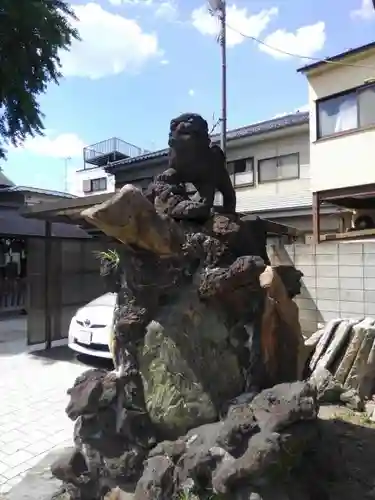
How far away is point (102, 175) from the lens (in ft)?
75.3

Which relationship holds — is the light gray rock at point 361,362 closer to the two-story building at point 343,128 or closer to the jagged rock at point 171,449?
the jagged rock at point 171,449

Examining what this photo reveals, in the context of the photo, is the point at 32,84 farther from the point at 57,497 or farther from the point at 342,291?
the point at 57,497

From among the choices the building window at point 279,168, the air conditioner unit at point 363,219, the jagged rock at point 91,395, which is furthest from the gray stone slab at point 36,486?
the building window at point 279,168

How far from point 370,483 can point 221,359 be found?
1.06 m

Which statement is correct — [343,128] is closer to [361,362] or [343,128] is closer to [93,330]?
[361,362]

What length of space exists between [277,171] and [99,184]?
12577 mm

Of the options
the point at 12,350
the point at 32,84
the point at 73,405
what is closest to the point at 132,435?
the point at 73,405

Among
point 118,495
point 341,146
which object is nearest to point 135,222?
point 118,495

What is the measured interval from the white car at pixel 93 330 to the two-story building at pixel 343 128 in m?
5.75

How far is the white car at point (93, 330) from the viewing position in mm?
5941

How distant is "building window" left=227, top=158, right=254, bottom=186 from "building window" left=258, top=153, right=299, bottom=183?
0.31 metres

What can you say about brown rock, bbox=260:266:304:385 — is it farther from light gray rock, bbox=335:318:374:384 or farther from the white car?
the white car

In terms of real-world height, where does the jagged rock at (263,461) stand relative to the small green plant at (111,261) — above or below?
below

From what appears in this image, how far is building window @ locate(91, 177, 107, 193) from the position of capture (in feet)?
74.6
